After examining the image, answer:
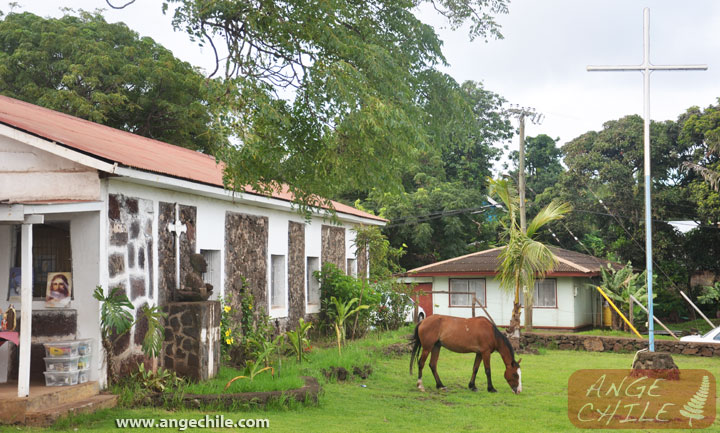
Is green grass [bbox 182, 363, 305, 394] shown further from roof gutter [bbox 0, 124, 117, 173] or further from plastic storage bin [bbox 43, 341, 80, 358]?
roof gutter [bbox 0, 124, 117, 173]

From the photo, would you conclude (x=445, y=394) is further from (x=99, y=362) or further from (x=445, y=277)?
(x=445, y=277)

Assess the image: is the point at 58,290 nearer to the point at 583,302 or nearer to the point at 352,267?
the point at 352,267

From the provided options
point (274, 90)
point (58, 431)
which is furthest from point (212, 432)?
point (274, 90)

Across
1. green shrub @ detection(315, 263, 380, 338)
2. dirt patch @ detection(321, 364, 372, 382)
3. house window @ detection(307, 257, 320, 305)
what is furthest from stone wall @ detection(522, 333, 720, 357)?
dirt patch @ detection(321, 364, 372, 382)

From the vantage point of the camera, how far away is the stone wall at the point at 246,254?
14172 mm

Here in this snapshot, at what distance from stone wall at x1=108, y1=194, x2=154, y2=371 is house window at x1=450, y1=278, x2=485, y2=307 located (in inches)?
781

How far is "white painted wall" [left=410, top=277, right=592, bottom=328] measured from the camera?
91.7ft

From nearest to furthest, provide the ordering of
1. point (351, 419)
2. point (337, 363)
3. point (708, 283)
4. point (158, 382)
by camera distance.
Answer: point (351, 419)
point (158, 382)
point (337, 363)
point (708, 283)

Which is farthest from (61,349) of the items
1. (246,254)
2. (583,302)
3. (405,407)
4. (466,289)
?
(583,302)

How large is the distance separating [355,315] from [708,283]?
21.7 m

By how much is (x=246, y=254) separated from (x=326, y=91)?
19.2 ft

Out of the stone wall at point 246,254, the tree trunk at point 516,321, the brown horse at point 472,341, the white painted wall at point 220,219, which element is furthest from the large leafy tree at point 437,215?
the brown horse at point 472,341

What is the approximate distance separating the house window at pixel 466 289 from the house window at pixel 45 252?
20825 millimetres

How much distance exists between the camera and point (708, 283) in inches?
1321
